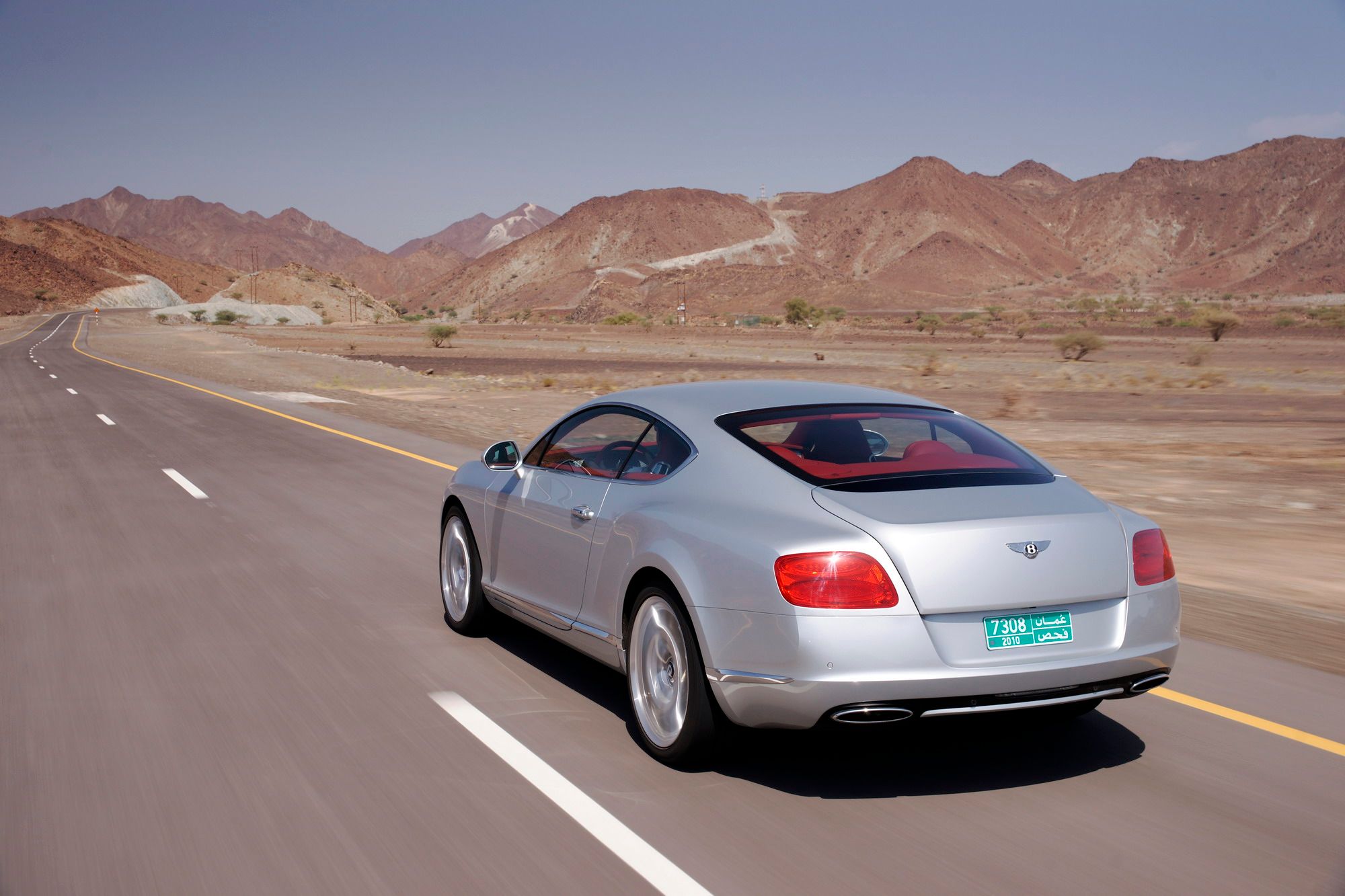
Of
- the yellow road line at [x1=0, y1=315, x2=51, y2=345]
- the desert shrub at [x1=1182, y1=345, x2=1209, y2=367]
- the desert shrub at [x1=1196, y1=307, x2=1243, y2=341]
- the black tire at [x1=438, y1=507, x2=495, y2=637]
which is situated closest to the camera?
the black tire at [x1=438, y1=507, x2=495, y2=637]

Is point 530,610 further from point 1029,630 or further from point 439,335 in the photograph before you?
point 439,335

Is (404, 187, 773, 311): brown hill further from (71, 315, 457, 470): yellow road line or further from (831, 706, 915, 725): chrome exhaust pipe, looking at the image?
(831, 706, 915, 725): chrome exhaust pipe

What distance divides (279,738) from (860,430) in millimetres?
2796

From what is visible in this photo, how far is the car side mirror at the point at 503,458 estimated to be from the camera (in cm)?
645

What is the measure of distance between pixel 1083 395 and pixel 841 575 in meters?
28.6

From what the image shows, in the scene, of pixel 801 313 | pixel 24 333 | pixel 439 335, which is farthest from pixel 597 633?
pixel 801 313

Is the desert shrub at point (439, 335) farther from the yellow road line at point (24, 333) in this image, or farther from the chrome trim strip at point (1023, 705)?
the chrome trim strip at point (1023, 705)

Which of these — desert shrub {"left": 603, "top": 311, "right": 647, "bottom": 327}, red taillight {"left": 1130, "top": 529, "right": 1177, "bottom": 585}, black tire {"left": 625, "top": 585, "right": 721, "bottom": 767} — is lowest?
desert shrub {"left": 603, "top": 311, "right": 647, "bottom": 327}

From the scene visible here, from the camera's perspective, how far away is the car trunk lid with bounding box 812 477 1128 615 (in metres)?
4.23

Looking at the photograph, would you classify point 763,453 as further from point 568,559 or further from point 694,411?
point 568,559

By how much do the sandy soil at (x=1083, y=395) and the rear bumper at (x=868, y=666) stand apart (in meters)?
3.19

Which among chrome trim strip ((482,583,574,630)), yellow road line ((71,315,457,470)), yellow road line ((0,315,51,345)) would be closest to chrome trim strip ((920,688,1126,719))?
chrome trim strip ((482,583,574,630))

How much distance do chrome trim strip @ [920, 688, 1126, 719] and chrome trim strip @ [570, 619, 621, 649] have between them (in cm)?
149

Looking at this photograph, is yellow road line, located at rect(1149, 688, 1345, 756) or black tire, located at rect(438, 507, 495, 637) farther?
black tire, located at rect(438, 507, 495, 637)
